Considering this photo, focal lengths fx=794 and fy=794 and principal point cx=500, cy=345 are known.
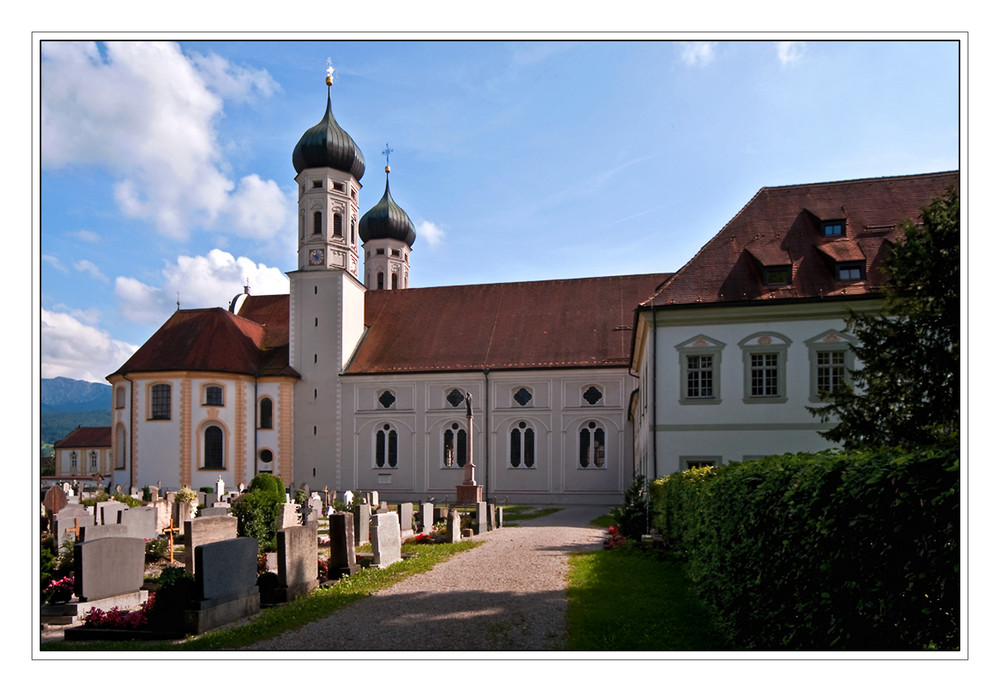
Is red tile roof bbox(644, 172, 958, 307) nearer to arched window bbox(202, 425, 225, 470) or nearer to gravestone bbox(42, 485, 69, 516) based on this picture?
gravestone bbox(42, 485, 69, 516)

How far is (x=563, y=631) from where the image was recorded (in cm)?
933

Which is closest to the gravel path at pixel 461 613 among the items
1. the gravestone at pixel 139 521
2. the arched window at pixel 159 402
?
the gravestone at pixel 139 521

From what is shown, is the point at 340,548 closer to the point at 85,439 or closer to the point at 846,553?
the point at 846,553

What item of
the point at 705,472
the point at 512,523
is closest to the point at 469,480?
the point at 512,523

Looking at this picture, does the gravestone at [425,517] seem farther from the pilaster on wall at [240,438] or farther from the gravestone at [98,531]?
the pilaster on wall at [240,438]

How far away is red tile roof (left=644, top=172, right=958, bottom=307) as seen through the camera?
75.3 feet

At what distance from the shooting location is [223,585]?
34.5 feet

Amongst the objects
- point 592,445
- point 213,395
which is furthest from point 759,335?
point 213,395

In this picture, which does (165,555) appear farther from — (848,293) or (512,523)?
(848,293)

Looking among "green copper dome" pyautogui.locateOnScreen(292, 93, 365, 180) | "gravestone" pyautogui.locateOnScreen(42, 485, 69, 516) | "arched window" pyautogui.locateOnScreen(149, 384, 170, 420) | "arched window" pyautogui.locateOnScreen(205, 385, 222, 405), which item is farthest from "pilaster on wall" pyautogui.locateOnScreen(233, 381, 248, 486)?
"gravestone" pyautogui.locateOnScreen(42, 485, 69, 516)

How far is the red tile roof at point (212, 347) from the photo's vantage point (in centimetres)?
4259

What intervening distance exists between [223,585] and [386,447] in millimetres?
33369

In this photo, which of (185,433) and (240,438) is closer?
(185,433)

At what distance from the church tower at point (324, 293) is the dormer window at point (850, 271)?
93.7ft
